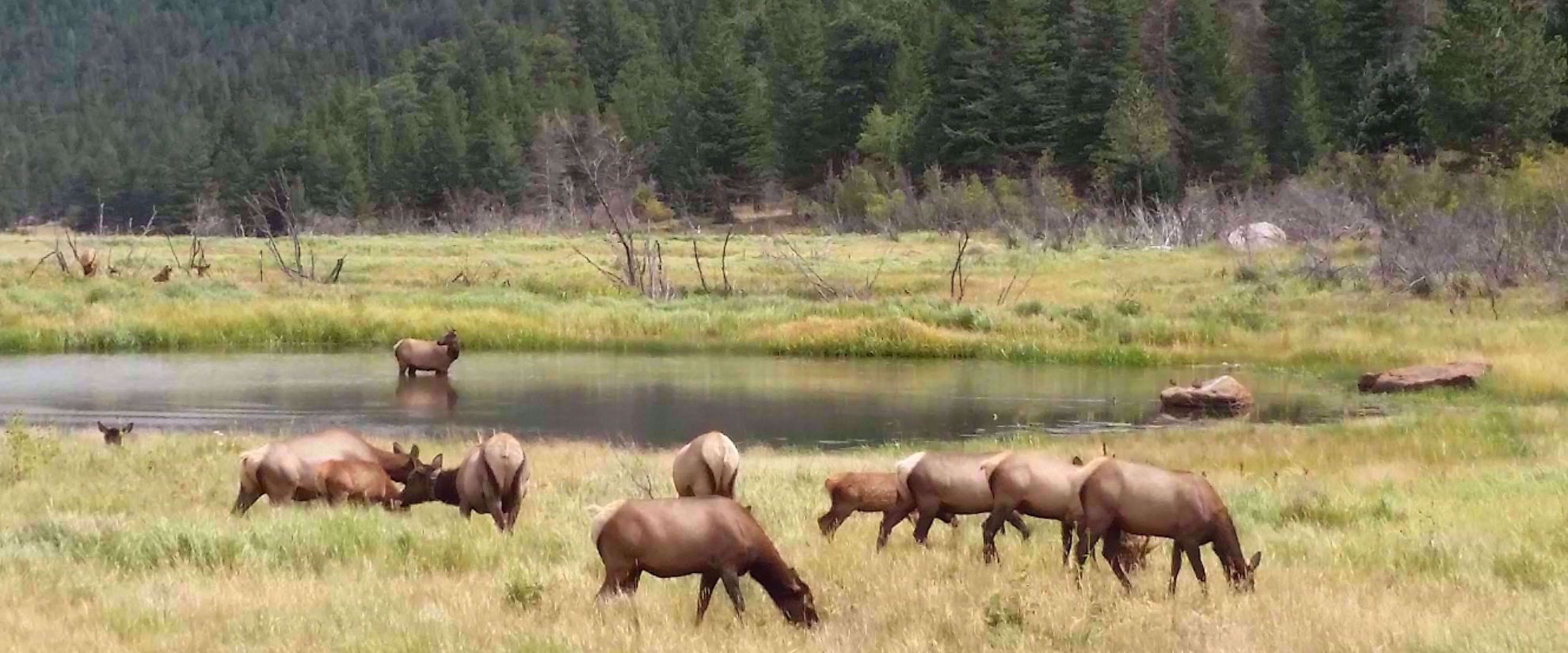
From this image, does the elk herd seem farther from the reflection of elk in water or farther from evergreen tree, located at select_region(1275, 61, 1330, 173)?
evergreen tree, located at select_region(1275, 61, 1330, 173)

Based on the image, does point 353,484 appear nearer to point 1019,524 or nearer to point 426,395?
point 1019,524

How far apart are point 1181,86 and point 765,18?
36.0 metres

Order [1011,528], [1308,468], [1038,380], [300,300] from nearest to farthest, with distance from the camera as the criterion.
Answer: [1011,528] < [1308,468] < [1038,380] < [300,300]

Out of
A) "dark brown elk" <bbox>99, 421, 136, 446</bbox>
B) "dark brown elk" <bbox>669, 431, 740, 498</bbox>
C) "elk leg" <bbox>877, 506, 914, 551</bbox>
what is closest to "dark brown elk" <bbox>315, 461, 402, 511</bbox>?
"dark brown elk" <bbox>669, 431, 740, 498</bbox>

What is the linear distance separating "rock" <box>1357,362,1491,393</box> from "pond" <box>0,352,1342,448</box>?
0.71 meters

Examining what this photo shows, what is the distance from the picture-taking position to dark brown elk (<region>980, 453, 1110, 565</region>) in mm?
9266

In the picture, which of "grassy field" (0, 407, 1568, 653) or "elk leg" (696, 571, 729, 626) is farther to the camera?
"elk leg" (696, 571, 729, 626)

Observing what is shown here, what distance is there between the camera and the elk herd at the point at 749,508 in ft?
25.2

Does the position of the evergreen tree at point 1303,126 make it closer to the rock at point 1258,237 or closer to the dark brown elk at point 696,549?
the rock at point 1258,237

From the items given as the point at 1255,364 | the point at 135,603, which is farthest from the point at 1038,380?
the point at 135,603

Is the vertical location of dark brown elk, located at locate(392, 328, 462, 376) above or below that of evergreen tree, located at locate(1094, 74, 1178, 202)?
below

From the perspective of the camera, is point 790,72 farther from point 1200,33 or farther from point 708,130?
point 1200,33

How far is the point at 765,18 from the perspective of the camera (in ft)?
334

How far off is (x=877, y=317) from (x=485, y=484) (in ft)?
72.0
